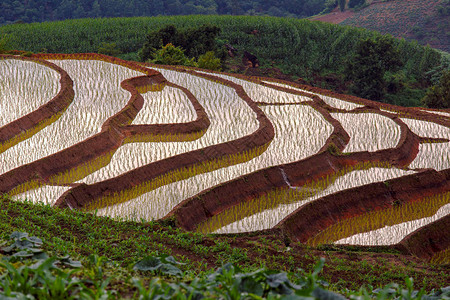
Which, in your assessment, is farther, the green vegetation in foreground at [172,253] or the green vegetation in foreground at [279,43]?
the green vegetation in foreground at [279,43]

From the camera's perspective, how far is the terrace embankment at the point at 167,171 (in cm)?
688

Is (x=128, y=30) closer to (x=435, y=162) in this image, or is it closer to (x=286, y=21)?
(x=286, y=21)

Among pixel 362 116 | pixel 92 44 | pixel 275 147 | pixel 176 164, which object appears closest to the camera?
pixel 176 164

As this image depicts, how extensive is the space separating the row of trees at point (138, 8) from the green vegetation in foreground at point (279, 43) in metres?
24.5

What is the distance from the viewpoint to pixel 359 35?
30469mm

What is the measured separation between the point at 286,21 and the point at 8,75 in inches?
870

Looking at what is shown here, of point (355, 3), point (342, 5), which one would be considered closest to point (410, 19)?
point (355, 3)

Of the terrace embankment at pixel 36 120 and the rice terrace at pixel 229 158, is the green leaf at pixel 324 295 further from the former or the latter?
the terrace embankment at pixel 36 120

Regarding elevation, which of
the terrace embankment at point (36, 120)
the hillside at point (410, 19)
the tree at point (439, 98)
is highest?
the hillside at point (410, 19)

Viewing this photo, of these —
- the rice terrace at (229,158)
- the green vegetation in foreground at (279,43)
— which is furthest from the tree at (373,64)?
the rice terrace at (229,158)

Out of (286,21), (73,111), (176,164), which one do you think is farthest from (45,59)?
(286,21)

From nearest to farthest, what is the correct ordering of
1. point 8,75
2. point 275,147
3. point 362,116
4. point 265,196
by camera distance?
point 265,196 → point 275,147 → point 362,116 → point 8,75

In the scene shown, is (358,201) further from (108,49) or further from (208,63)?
(108,49)

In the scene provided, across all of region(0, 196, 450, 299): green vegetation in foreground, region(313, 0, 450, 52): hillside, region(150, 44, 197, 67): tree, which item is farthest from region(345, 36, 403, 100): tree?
region(313, 0, 450, 52): hillside
